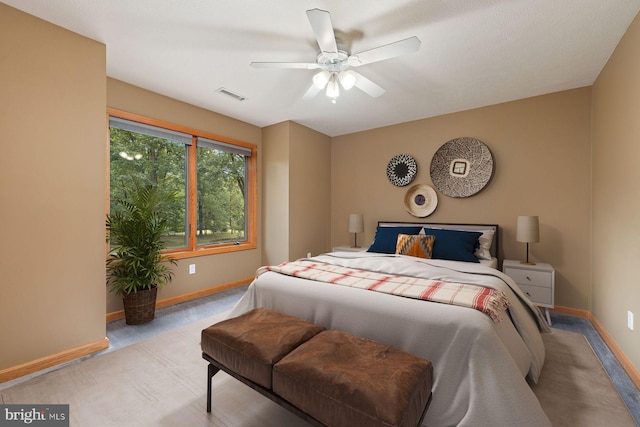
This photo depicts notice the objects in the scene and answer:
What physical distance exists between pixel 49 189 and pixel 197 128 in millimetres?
1851

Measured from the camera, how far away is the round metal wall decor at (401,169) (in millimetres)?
4008

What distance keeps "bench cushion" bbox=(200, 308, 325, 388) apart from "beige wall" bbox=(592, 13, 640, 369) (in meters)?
2.33

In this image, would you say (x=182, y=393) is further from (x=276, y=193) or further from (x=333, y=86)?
(x=276, y=193)

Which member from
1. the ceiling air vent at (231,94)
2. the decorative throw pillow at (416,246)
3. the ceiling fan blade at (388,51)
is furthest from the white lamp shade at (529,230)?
the ceiling air vent at (231,94)

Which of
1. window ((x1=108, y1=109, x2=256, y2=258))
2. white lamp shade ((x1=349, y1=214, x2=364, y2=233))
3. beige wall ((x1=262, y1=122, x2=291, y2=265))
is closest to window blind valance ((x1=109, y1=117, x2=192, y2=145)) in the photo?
window ((x1=108, y1=109, x2=256, y2=258))

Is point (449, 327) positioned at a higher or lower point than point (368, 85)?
lower

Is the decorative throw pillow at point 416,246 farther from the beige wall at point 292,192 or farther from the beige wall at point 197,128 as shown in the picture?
the beige wall at point 197,128

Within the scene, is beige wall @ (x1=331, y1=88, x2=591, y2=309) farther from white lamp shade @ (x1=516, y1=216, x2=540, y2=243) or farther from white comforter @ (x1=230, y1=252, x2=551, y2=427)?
white comforter @ (x1=230, y1=252, x2=551, y2=427)

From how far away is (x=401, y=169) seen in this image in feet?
13.5

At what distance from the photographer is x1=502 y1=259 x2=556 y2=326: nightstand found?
2789mm

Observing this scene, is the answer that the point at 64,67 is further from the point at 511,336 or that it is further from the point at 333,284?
the point at 511,336

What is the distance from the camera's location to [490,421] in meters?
1.28

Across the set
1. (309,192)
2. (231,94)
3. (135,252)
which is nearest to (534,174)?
(309,192)

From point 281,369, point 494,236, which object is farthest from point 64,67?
point 494,236
